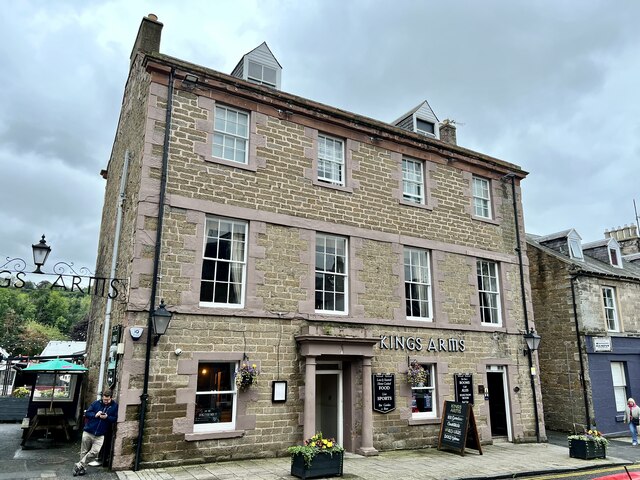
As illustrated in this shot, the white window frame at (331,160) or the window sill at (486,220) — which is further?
the window sill at (486,220)

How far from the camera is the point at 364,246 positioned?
13.2m

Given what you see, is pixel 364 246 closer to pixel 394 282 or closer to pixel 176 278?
pixel 394 282

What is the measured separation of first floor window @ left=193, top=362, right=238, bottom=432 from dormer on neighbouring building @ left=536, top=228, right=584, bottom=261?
1588 centimetres

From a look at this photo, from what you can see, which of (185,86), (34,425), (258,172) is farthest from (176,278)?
(34,425)

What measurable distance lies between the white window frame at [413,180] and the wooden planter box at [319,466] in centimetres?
817

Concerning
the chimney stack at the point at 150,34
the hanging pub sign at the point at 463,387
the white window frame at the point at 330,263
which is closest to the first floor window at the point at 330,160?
the white window frame at the point at 330,263

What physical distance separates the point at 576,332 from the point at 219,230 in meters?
14.3

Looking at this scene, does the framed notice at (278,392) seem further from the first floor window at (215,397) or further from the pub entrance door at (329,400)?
the pub entrance door at (329,400)

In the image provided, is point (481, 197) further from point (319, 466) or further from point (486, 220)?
point (319, 466)

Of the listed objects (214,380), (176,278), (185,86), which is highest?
(185,86)

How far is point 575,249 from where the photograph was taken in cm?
2058

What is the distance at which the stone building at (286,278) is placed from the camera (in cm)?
1020

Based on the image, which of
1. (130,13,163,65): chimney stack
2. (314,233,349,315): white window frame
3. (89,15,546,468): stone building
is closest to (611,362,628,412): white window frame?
(89,15,546,468): stone building

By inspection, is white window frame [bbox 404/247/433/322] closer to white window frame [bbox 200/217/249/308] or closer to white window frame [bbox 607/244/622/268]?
white window frame [bbox 200/217/249/308]
